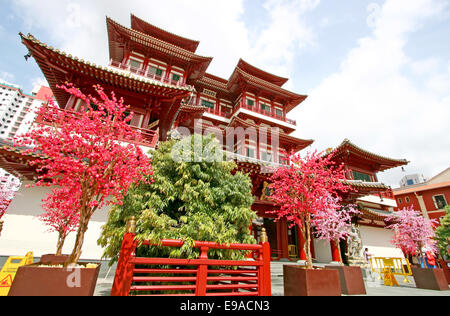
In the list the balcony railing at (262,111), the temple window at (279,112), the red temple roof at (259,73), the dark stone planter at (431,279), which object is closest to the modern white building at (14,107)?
the red temple roof at (259,73)

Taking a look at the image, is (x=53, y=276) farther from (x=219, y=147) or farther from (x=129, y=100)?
(x=129, y=100)

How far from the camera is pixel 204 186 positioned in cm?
412

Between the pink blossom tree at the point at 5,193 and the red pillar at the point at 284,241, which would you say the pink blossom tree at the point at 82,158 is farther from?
the pink blossom tree at the point at 5,193

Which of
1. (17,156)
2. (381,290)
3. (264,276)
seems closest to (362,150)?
(381,290)

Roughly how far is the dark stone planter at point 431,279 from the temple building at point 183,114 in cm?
460

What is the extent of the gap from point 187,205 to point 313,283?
2626 mm

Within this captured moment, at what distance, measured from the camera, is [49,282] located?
2.19 meters

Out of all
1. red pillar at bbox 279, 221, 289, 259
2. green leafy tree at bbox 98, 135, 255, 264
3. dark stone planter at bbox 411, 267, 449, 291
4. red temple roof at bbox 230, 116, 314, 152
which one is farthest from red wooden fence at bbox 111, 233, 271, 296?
red temple roof at bbox 230, 116, 314, 152

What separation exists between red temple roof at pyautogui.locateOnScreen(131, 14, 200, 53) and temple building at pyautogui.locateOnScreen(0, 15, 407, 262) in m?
0.08

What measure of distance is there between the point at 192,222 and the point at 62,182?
2.13m

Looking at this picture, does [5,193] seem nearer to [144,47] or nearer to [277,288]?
[144,47]

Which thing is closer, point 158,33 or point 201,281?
point 201,281

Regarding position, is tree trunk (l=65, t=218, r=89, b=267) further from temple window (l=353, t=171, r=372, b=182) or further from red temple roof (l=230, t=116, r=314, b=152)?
temple window (l=353, t=171, r=372, b=182)

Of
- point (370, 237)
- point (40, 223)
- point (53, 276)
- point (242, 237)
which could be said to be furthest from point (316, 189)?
point (370, 237)
